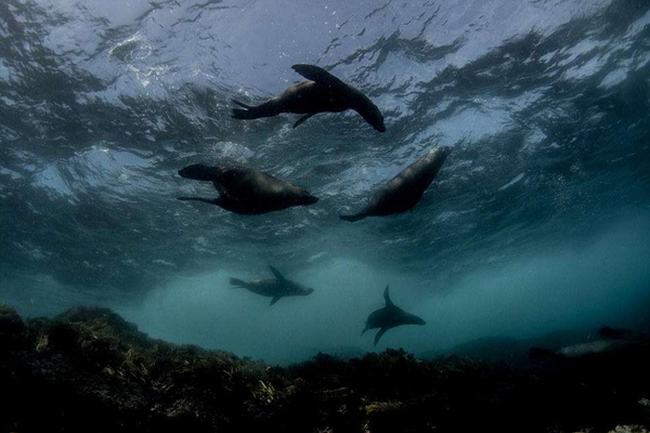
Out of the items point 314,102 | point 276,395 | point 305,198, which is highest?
point 314,102

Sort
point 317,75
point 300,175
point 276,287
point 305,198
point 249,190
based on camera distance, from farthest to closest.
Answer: point 300,175 < point 276,287 < point 305,198 < point 249,190 < point 317,75

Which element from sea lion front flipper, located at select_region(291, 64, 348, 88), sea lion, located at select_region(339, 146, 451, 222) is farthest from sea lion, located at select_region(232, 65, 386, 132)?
sea lion, located at select_region(339, 146, 451, 222)

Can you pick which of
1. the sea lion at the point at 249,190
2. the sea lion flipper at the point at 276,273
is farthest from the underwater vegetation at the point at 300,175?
the sea lion flipper at the point at 276,273

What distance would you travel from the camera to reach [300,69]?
9.39 feet

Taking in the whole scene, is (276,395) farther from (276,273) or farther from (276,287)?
(276,287)

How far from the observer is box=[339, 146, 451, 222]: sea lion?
3.84 metres

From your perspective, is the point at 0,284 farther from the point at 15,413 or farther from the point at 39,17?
the point at 15,413

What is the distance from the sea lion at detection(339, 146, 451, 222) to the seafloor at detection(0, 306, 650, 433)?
7.06 feet

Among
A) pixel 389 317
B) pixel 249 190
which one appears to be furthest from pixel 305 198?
pixel 389 317

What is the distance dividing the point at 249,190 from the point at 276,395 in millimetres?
2560

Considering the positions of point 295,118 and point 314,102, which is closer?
point 314,102

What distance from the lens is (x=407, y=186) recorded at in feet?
12.6

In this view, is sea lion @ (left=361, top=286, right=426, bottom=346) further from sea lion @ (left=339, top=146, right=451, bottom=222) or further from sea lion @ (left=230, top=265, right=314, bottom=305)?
sea lion @ (left=339, top=146, right=451, bottom=222)

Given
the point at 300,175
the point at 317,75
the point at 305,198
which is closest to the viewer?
the point at 317,75
